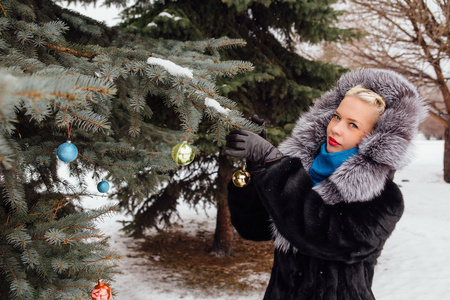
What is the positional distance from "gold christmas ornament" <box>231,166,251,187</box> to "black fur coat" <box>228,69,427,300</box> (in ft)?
0.34

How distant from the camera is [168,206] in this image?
5723 mm

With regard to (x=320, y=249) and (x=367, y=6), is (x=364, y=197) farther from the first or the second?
(x=367, y=6)

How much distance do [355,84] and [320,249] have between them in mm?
950

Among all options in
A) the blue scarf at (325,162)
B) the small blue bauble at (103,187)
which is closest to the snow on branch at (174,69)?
the blue scarf at (325,162)

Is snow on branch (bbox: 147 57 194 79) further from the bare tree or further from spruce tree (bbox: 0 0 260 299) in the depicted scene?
the bare tree

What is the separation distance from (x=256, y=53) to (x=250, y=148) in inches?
150

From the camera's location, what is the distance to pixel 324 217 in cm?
160

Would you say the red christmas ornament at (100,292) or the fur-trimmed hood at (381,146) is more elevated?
the fur-trimmed hood at (381,146)

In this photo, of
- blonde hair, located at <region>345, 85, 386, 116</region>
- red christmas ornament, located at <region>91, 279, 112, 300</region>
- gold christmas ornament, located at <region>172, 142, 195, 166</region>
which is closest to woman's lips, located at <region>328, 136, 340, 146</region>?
blonde hair, located at <region>345, 85, 386, 116</region>

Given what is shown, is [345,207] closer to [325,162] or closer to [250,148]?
[325,162]

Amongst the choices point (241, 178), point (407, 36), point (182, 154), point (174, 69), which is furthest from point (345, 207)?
point (407, 36)

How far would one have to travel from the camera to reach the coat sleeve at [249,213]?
196 cm

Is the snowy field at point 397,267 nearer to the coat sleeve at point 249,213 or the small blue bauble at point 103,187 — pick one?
the small blue bauble at point 103,187

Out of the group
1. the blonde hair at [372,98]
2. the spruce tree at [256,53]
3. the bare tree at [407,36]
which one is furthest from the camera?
the bare tree at [407,36]
